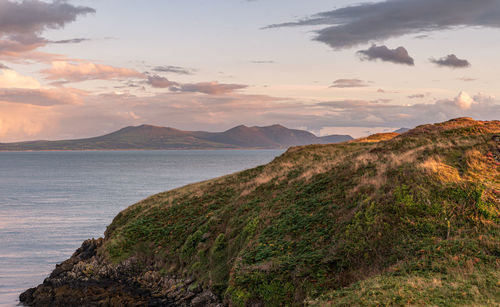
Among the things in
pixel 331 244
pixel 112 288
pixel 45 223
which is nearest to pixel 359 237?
pixel 331 244

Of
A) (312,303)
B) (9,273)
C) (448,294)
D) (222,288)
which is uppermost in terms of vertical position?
(448,294)

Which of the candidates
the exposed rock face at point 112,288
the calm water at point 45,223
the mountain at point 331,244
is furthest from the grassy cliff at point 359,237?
the calm water at point 45,223

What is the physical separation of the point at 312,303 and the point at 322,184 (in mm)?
13812

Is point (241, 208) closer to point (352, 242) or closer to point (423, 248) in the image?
point (352, 242)

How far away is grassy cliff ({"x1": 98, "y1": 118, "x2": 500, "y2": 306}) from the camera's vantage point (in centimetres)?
1547

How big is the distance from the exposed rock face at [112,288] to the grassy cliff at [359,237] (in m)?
0.92

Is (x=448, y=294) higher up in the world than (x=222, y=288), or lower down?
higher up

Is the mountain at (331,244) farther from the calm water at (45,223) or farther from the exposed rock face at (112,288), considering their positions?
the calm water at (45,223)

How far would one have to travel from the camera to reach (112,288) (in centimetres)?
2828

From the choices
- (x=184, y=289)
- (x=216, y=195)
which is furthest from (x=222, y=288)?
(x=216, y=195)

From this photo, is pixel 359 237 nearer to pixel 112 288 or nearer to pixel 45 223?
pixel 112 288

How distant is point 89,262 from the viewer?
115ft

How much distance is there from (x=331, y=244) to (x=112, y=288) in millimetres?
16967

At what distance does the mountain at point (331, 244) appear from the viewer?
15969mm
